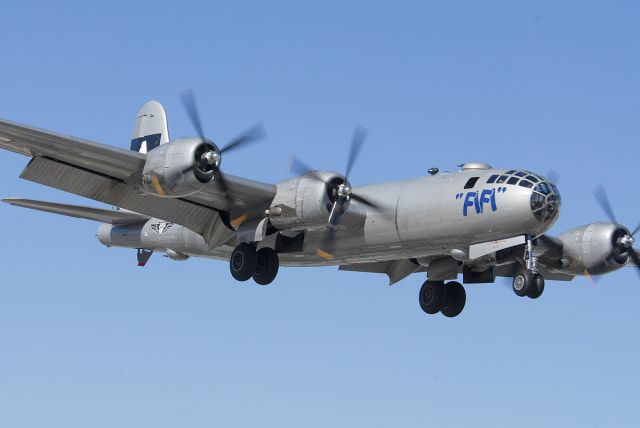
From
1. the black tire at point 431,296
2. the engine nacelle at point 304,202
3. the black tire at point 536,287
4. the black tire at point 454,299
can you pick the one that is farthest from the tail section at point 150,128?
the black tire at point 536,287

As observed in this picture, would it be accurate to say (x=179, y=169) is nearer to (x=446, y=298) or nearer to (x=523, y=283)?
(x=523, y=283)

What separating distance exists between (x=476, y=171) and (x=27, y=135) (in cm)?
1149

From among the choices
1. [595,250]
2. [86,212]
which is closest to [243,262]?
[86,212]

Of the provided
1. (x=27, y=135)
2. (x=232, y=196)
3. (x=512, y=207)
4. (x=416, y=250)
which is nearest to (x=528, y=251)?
(x=512, y=207)

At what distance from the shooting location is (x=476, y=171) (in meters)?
29.4

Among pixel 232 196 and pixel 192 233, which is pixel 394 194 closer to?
pixel 232 196

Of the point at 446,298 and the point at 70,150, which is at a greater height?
the point at 70,150

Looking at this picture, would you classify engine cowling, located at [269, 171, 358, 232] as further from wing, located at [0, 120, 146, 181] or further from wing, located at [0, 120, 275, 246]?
wing, located at [0, 120, 146, 181]

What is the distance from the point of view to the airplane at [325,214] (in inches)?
1091

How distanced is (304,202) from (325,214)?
0.64 meters

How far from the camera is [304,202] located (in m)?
28.8

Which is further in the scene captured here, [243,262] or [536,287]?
[243,262]

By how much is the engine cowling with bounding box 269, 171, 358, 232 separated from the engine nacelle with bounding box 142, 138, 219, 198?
240 centimetres

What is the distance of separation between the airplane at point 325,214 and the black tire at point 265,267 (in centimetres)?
3
